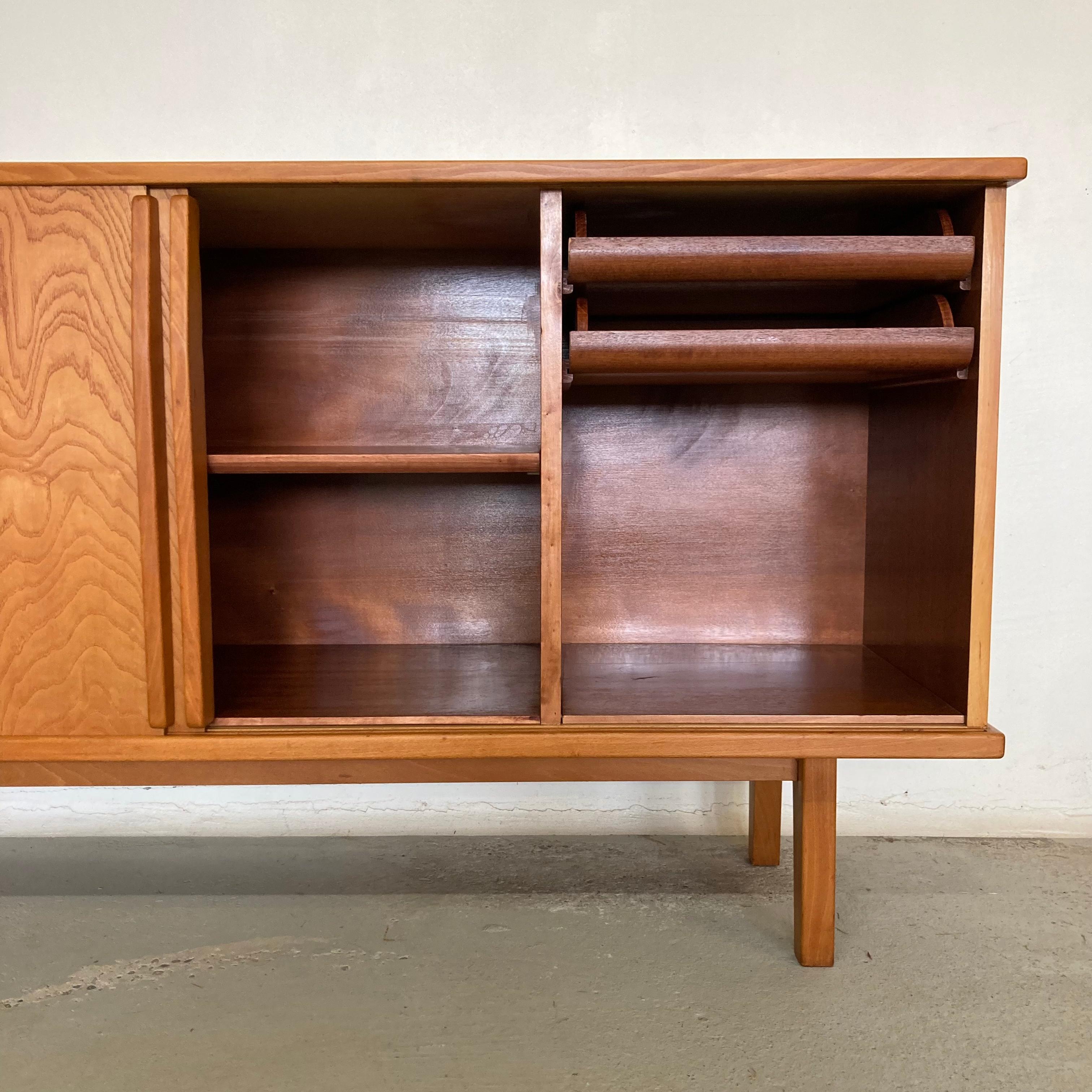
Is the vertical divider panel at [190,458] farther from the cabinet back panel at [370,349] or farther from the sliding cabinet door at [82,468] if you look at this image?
the cabinet back panel at [370,349]

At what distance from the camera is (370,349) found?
1.92 m

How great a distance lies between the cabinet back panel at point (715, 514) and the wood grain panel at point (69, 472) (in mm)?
832

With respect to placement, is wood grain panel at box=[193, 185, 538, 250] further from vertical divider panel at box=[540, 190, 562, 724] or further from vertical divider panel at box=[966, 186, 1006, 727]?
vertical divider panel at box=[966, 186, 1006, 727]

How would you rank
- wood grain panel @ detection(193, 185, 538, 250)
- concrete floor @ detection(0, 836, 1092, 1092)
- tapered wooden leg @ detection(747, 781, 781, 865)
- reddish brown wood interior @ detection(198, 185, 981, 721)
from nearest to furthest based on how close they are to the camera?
concrete floor @ detection(0, 836, 1092, 1092), wood grain panel @ detection(193, 185, 538, 250), reddish brown wood interior @ detection(198, 185, 981, 721), tapered wooden leg @ detection(747, 781, 781, 865)

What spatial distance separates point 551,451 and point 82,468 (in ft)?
2.16

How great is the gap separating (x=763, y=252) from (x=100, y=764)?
120 cm

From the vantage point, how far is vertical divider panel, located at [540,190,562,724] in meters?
1.40

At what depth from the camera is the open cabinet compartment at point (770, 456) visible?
1.41 m

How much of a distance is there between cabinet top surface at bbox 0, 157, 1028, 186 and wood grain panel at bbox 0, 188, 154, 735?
0.09 feet

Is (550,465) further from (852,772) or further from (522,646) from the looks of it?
(852,772)

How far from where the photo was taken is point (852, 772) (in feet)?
7.45

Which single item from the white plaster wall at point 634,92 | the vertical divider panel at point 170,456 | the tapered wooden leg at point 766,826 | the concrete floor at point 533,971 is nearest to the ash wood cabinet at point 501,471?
the vertical divider panel at point 170,456

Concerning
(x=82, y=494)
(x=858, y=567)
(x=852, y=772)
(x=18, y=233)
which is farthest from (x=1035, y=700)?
(x=18, y=233)

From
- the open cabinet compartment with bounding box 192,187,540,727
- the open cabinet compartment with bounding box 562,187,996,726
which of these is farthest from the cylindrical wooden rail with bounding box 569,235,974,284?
the open cabinet compartment with bounding box 192,187,540,727
